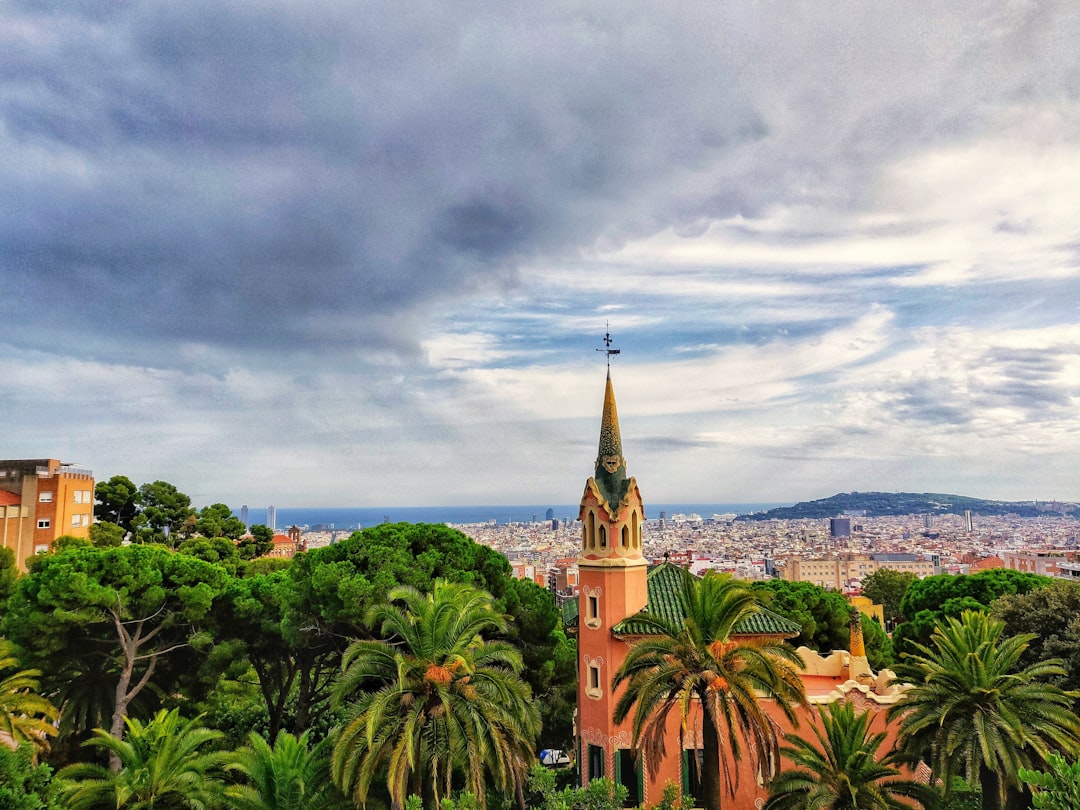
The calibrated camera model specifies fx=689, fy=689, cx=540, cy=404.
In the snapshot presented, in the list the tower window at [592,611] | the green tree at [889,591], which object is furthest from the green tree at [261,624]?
the green tree at [889,591]

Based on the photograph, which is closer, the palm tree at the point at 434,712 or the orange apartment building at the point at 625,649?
the palm tree at the point at 434,712

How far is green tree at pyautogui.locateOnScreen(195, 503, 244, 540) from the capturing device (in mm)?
44219

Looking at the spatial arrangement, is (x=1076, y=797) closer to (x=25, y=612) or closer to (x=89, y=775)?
(x=89, y=775)

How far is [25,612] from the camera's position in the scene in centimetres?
2297

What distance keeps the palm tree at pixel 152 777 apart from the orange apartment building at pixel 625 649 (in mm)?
10614

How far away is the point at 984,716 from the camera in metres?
15.5

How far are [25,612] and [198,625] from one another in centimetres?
538

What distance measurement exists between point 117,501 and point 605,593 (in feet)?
124

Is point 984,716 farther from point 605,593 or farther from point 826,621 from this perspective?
point 826,621

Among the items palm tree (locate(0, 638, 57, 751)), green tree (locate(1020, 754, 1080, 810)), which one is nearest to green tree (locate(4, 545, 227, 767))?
palm tree (locate(0, 638, 57, 751))

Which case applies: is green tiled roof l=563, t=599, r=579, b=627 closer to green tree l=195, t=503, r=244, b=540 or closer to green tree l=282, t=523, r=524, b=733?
green tree l=282, t=523, r=524, b=733

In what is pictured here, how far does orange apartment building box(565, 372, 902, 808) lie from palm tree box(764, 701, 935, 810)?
2.37 m

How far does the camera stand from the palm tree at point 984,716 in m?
15.1

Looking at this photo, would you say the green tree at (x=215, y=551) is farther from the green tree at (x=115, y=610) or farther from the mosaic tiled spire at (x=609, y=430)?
the mosaic tiled spire at (x=609, y=430)
